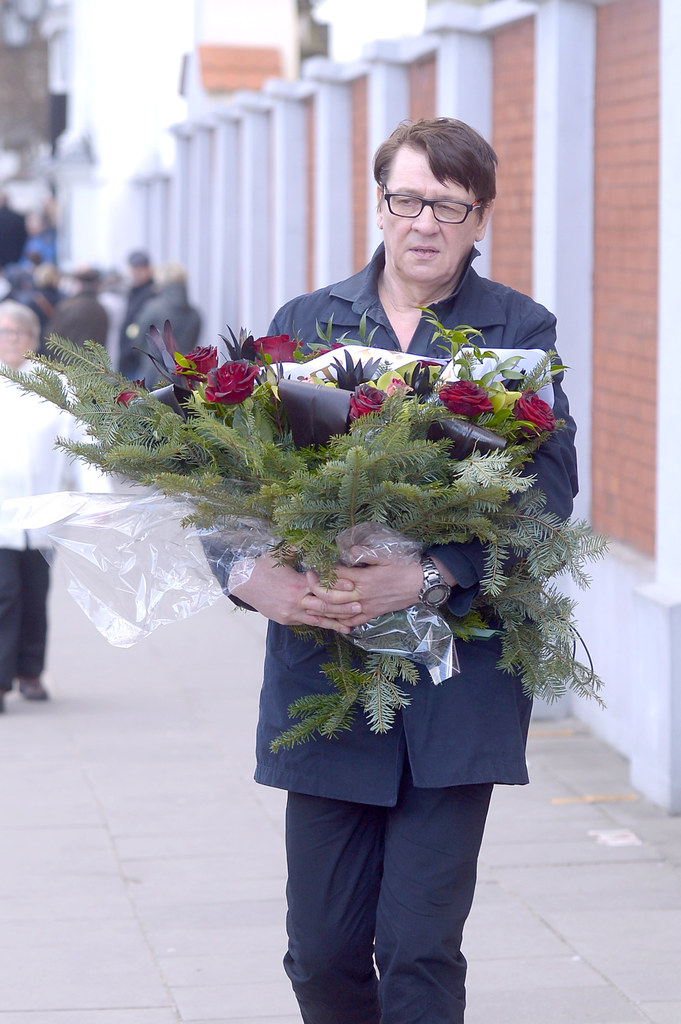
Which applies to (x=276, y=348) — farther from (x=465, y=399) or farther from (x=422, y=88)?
(x=422, y=88)

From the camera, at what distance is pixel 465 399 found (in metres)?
2.72

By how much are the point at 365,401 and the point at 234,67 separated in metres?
18.1

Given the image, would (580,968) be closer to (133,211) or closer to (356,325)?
(356,325)

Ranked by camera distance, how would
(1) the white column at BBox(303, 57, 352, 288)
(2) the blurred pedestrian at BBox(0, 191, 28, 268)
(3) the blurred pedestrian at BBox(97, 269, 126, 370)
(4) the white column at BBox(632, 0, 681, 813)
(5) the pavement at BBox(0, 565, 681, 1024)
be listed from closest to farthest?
(5) the pavement at BBox(0, 565, 681, 1024), (4) the white column at BBox(632, 0, 681, 813), (1) the white column at BBox(303, 57, 352, 288), (3) the blurred pedestrian at BBox(97, 269, 126, 370), (2) the blurred pedestrian at BBox(0, 191, 28, 268)

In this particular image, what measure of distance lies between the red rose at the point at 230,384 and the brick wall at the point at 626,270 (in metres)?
3.63

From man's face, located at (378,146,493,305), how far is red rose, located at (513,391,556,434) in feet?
1.25

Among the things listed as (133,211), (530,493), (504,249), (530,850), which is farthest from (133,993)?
(133,211)

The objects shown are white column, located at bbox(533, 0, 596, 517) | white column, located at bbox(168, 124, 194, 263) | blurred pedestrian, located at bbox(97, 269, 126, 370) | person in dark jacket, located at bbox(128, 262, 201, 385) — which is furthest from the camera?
white column, located at bbox(168, 124, 194, 263)

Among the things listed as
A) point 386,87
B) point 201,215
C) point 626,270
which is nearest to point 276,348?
point 626,270

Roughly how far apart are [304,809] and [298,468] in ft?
2.39

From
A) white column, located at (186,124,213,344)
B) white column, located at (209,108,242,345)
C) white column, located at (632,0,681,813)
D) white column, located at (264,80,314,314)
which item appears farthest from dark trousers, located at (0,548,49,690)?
white column, located at (186,124,213,344)

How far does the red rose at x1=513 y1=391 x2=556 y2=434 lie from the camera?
280 cm

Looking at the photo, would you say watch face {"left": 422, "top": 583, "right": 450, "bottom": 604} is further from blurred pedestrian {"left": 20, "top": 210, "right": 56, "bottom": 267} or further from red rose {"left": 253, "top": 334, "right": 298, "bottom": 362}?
blurred pedestrian {"left": 20, "top": 210, "right": 56, "bottom": 267}

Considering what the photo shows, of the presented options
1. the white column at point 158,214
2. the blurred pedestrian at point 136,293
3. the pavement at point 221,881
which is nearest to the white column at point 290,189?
the blurred pedestrian at point 136,293
